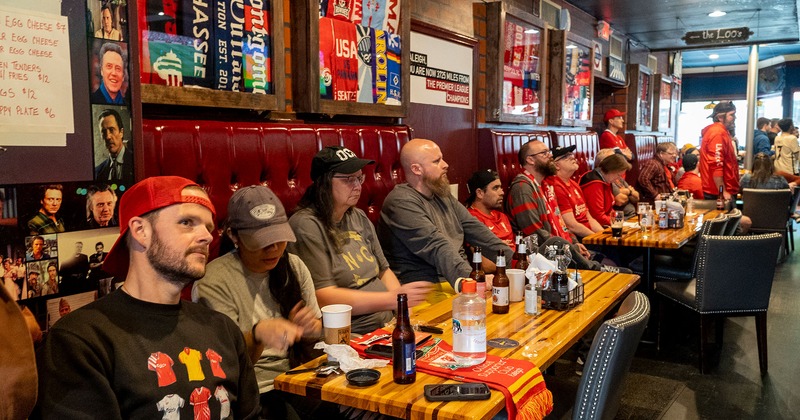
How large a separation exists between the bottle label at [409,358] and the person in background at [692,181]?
698cm

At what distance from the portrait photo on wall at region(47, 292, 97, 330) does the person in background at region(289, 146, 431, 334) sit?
39.1 inches

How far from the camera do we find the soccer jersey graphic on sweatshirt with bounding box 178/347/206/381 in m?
1.71

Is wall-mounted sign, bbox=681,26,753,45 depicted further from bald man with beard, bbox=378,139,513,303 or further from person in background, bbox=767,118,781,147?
bald man with beard, bbox=378,139,513,303

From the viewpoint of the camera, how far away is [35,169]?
1897mm

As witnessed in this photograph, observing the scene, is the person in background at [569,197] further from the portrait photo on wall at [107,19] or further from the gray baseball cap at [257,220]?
the portrait photo on wall at [107,19]

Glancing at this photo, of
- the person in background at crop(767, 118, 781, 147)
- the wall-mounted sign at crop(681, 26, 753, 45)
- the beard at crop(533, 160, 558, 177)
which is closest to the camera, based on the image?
the beard at crop(533, 160, 558, 177)

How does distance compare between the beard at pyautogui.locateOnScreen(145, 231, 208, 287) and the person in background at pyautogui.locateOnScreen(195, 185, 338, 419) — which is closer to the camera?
the beard at pyautogui.locateOnScreen(145, 231, 208, 287)

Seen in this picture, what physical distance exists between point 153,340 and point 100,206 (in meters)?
0.61

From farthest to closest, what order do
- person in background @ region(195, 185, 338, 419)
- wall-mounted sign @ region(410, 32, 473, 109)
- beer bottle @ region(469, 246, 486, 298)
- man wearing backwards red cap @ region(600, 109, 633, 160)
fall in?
man wearing backwards red cap @ region(600, 109, 633, 160) → wall-mounted sign @ region(410, 32, 473, 109) → beer bottle @ region(469, 246, 486, 298) → person in background @ region(195, 185, 338, 419)

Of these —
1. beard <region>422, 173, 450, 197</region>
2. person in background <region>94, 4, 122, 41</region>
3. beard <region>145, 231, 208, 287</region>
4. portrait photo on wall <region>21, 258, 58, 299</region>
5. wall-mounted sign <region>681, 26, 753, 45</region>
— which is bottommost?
portrait photo on wall <region>21, 258, 58, 299</region>

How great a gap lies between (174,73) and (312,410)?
64.3 inches

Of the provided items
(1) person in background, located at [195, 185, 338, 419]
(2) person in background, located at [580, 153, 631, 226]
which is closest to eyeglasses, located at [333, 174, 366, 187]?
(1) person in background, located at [195, 185, 338, 419]

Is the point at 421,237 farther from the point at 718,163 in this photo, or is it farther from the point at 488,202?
the point at 718,163

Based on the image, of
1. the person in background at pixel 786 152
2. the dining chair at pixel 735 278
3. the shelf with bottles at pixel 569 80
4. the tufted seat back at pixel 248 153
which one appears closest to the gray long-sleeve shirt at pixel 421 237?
the tufted seat back at pixel 248 153
